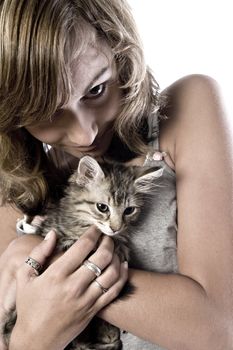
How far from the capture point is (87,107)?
1459 mm

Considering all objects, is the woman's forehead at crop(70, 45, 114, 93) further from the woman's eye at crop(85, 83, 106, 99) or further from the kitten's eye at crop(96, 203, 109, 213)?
the kitten's eye at crop(96, 203, 109, 213)

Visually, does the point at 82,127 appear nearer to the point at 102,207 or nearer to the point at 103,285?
the point at 102,207

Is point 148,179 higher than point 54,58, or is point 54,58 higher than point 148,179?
point 54,58

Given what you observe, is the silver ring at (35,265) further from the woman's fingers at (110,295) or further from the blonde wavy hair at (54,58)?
the blonde wavy hair at (54,58)

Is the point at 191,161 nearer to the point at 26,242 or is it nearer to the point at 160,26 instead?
Answer: the point at 26,242

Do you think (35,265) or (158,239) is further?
(158,239)

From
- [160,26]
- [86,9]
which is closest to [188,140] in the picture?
[86,9]

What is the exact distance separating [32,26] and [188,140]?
0.57 metres

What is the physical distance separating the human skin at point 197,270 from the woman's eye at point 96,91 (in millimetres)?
292

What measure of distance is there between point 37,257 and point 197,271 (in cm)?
45

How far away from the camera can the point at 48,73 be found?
127cm

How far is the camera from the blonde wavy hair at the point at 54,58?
1263mm

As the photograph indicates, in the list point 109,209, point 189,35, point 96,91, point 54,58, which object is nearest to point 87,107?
point 96,91

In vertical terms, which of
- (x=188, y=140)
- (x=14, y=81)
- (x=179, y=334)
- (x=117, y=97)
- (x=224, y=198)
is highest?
(x=14, y=81)
